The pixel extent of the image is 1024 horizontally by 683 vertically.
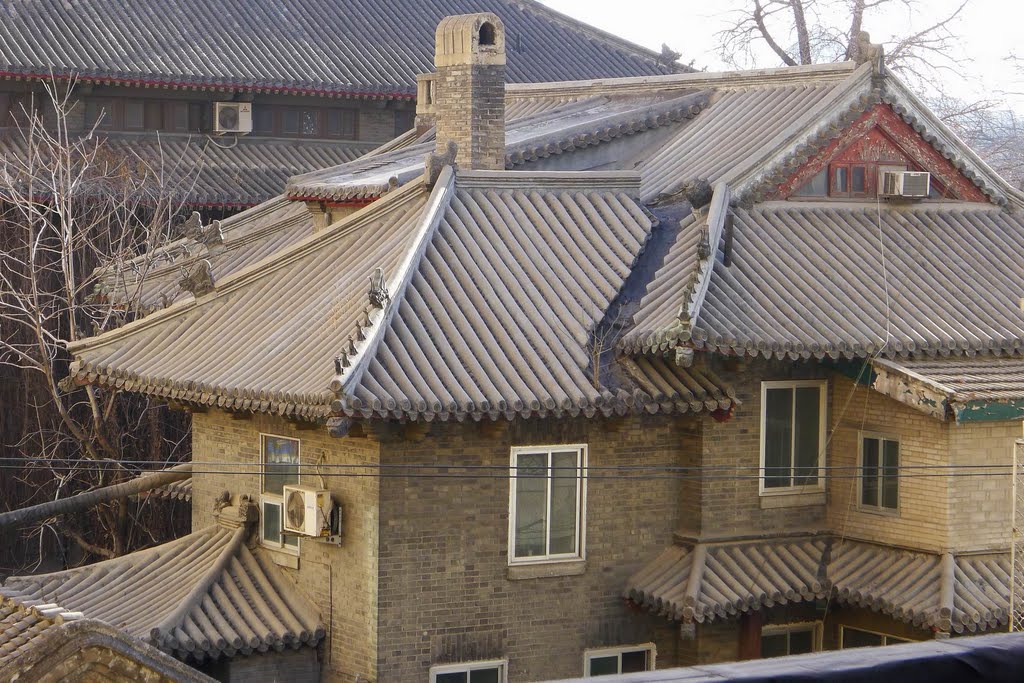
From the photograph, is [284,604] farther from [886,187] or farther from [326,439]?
[886,187]

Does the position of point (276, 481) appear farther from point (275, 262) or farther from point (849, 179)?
point (849, 179)

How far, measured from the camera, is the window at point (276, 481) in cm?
Answer: 1548

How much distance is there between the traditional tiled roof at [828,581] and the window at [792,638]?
76 centimetres

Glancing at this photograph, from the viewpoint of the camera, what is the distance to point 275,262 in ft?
55.3

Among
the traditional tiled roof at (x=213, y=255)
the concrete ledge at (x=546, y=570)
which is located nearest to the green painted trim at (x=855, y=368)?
the concrete ledge at (x=546, y=570)

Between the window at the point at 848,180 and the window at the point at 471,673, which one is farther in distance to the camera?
the window at the point at 848,180

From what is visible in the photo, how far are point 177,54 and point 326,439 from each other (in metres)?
16.8

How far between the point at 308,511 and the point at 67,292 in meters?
12.0

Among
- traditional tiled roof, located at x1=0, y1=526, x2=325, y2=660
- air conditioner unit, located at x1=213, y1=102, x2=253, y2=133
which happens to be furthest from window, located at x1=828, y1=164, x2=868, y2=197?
air conditioner unit, located at x1=213, y1=102, x2=253, y2=133

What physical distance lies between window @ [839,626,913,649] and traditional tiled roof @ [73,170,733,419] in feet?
9.64

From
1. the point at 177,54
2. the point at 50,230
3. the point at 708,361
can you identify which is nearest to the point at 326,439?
the point at 708,361

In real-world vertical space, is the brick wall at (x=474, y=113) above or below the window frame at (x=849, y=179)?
above

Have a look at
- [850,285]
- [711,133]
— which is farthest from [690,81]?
[850,285]

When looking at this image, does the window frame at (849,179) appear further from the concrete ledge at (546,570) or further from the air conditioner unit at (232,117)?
the air conditioner unit at (232,117)
